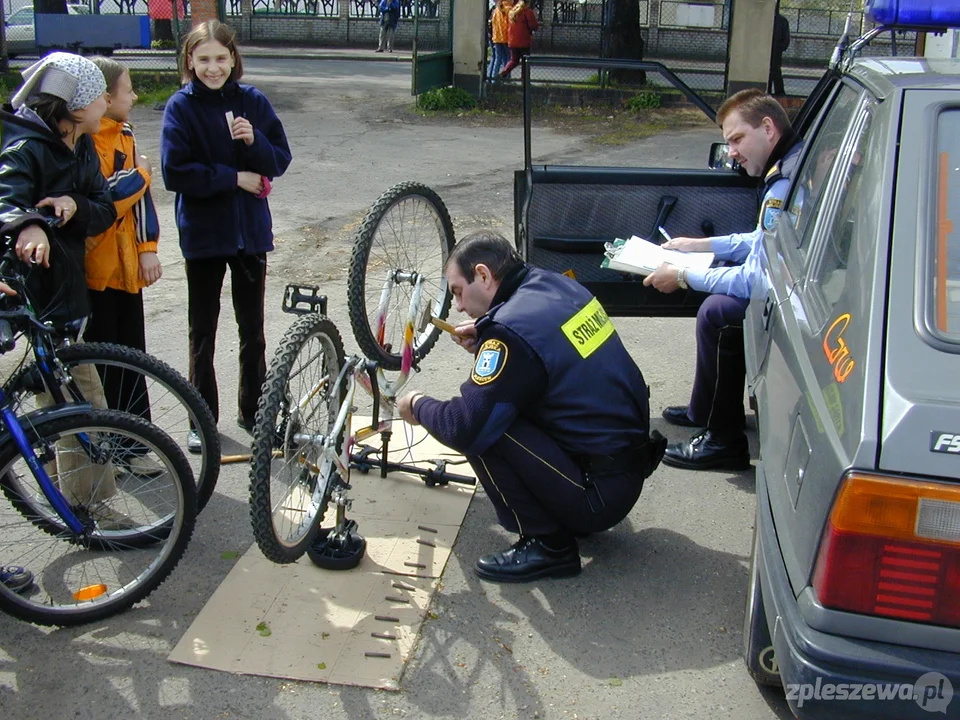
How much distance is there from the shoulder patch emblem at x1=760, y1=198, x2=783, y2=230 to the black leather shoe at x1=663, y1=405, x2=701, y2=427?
1076 millimetres

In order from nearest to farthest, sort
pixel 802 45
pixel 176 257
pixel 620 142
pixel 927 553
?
pixel 927 553 → pixel 176 257 → pixel 620 142 → pixel 802 45

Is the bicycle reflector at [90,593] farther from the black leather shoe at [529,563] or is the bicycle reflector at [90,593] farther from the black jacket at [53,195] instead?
the black leather shoe at [529,563]

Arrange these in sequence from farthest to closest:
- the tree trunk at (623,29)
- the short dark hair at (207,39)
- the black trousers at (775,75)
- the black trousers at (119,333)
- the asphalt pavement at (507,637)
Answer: the tree trunk at (623,29) → the black trousers at (775,75) → the short dark hair at (207,39) → the black trousers at (119,333) → the asphalt pavement at (507,637)

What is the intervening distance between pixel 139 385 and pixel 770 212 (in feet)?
8.78

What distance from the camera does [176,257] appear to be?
769 centimetres

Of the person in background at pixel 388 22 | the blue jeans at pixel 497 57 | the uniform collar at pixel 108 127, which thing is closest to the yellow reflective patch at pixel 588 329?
the uniform collar at pixel 108 127

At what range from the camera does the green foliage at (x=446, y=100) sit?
1542 centimetres

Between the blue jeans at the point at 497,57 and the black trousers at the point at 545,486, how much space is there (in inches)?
552

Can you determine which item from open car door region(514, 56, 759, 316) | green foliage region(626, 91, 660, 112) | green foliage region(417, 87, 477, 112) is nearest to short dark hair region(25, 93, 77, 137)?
open car door region(514, 56, 759, 316)

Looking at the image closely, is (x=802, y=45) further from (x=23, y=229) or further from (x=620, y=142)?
(x=23, y=229)

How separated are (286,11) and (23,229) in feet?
83.6

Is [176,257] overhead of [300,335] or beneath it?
beneath

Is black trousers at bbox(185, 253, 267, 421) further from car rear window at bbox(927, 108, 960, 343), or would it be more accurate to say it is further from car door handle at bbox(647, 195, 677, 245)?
car rear window at bbox(927, 108, 960, 343)

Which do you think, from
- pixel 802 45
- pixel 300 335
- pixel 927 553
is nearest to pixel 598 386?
pixel 300 335
